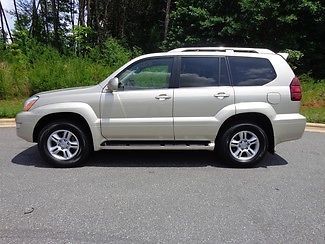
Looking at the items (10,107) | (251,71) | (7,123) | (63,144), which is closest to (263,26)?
(10,107)

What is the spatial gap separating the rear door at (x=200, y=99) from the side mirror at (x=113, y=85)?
0.91 metres

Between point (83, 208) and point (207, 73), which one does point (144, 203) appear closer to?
point (83, 208)

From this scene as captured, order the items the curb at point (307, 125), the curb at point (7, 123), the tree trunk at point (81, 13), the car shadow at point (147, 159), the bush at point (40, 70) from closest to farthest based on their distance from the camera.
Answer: the car shadow at point (147, 159), the curb at point (307, 125), the curb at point (7, 123), the bush at point (40, 70), the tree trunk at point (81, 13)

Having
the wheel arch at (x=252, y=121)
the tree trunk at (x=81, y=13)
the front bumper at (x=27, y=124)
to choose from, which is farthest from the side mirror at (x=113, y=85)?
the tree trunk at (x=81, y=13)

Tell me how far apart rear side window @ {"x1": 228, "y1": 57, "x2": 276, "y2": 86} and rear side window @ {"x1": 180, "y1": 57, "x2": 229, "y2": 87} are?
0.52 feet

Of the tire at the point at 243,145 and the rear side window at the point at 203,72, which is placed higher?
the rear side window at the point at 203,72

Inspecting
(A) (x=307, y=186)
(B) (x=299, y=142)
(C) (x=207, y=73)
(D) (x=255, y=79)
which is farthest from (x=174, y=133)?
(B) (x=299, y=142)

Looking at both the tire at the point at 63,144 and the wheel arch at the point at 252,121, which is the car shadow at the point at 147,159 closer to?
the tire at the point at 63,144

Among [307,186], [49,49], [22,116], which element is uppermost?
[49,49]

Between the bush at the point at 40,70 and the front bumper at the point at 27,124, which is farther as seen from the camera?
the bush at the point at 40,70

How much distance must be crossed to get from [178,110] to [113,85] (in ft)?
3.43

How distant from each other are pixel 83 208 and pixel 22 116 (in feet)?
7.54

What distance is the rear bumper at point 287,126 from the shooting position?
5.79m

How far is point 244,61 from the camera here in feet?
19.6
